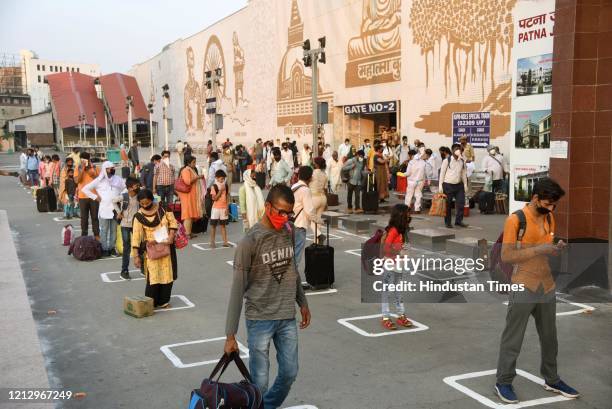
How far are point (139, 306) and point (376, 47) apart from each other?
72.8ft

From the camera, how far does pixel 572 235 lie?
9.48 m

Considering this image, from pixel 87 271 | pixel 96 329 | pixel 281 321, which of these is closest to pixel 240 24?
pixel 87 271

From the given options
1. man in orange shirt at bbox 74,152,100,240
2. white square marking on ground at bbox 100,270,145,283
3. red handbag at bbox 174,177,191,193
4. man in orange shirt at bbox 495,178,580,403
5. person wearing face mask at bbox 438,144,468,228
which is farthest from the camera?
person wearing face mask at bbox 438,144,468,228

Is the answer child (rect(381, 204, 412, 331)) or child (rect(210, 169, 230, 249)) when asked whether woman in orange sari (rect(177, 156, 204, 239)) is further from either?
child (rect(381, 204, 412, 331))

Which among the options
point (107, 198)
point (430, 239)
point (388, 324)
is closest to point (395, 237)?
point (388, 324)

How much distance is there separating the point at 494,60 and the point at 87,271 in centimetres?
1507

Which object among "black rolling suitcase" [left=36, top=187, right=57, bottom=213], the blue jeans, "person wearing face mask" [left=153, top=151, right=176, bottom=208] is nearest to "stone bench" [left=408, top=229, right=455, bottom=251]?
"person wearing face mask" [left=153, top=151, right=176, bottom=208]

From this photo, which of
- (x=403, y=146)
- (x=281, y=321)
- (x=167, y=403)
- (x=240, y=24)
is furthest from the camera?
(x=240, y=24)

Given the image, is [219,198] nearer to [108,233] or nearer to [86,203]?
[108,233]

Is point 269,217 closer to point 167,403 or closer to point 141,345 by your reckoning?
point 167,403

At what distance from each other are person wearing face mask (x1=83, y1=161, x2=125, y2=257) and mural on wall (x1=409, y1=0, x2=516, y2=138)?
12.9m

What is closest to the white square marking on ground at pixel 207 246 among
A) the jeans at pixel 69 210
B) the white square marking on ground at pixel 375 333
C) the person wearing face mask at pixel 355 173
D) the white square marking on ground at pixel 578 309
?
the person wearing face mask at pixel 355 173

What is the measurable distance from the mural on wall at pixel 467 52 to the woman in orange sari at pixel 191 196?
35.4 ft

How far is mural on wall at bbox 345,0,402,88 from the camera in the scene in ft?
87.0
